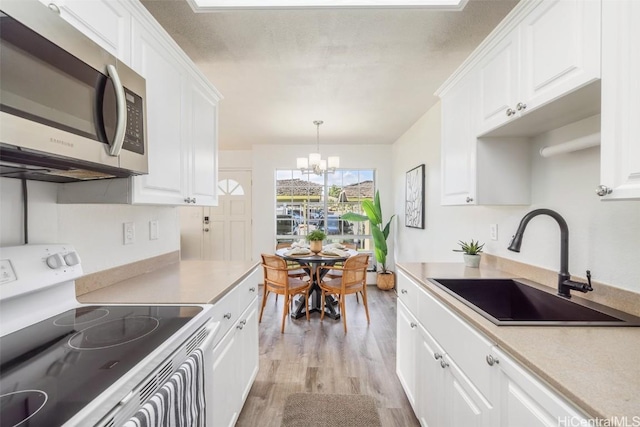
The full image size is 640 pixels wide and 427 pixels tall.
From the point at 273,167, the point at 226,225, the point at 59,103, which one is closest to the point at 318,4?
the point at 59,103

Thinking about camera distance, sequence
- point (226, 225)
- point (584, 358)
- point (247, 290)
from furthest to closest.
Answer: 1. point (226, 225)
2. point (247, 290)
3. point (584, 358)

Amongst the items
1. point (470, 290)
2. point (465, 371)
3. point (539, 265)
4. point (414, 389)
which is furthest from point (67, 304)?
point (539, 265)

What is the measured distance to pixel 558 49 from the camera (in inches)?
41.9

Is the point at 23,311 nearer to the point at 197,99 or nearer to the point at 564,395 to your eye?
the point at 197,99

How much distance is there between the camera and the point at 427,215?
3.38 meters

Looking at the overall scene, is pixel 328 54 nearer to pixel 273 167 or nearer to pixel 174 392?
pixel 174 392

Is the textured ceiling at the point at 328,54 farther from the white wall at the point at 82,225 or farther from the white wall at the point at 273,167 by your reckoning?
the white wall at the point at 273,167

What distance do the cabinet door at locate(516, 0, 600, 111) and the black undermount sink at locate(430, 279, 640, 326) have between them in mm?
859

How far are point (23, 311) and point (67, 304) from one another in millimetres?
160

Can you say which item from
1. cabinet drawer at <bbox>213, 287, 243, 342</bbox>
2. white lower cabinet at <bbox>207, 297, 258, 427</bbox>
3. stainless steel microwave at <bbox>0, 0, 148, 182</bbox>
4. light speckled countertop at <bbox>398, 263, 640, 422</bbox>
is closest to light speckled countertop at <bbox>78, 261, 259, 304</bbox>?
cabinet drawer at <bbox>213, 287, 243, 342</bbox>

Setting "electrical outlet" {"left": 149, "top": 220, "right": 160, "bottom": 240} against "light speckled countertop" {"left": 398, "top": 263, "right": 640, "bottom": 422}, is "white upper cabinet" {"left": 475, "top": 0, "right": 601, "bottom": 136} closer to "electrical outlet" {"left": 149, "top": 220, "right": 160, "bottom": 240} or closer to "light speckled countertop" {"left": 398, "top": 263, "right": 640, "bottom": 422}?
"light speckled countertop" {"left": 398, "top": 263, "right": 640, "bottom": 422}

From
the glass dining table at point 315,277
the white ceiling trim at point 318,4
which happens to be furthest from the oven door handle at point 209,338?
the glass dining table at point 315,277

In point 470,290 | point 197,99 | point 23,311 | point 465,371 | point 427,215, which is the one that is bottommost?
point 465,371

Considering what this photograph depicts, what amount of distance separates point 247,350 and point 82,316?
3.31 ft
